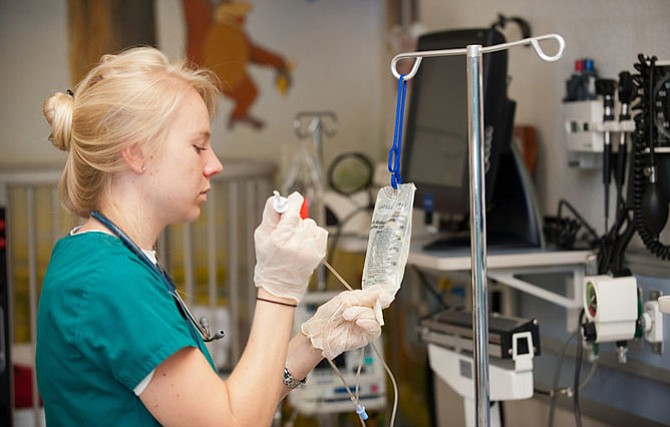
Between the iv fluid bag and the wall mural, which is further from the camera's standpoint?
the wall mural

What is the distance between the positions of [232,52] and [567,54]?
6.99ft

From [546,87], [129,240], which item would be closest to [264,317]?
[129,240]

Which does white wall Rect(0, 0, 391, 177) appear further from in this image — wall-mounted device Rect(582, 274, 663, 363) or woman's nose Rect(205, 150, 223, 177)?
woman's nose Rect(205, 150, 223, 177)

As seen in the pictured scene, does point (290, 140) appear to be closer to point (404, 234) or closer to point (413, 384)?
point (413, 384)

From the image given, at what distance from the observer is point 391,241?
1.60 m

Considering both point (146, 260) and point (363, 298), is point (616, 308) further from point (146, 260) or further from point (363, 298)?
point (146, 260)

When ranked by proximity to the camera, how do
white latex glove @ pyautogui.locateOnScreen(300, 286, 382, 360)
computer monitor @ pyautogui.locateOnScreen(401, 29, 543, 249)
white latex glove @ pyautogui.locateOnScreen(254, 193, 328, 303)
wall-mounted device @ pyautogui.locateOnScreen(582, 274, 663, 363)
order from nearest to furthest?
white latex glove @ pyautogui.locateOnScreen(254, 193, 328, 303)
white latex glove @ pyautogui.locateOnScreen(300, 286, 382, 360)
wall-mounted device @ pyautogui.locateOnScreen(582, 274, 663, 363)
computer monitor @ pyautogui.locateOnScreen(401, 29, 543, 249)

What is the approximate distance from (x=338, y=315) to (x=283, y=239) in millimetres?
201

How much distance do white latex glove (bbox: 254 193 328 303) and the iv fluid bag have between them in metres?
0.17

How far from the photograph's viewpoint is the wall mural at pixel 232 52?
4.26 m

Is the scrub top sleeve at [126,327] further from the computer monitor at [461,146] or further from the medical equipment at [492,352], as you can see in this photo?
the computer monitor at [461,146]

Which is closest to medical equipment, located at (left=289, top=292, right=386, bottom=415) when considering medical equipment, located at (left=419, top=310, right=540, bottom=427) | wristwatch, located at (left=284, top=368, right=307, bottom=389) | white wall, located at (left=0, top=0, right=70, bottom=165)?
medical equipment, located at (left=419, top=310, right=540, bottom=427)

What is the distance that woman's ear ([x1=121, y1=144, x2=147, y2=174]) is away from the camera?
1.46 m

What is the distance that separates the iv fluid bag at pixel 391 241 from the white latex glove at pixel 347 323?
3 centimetres
